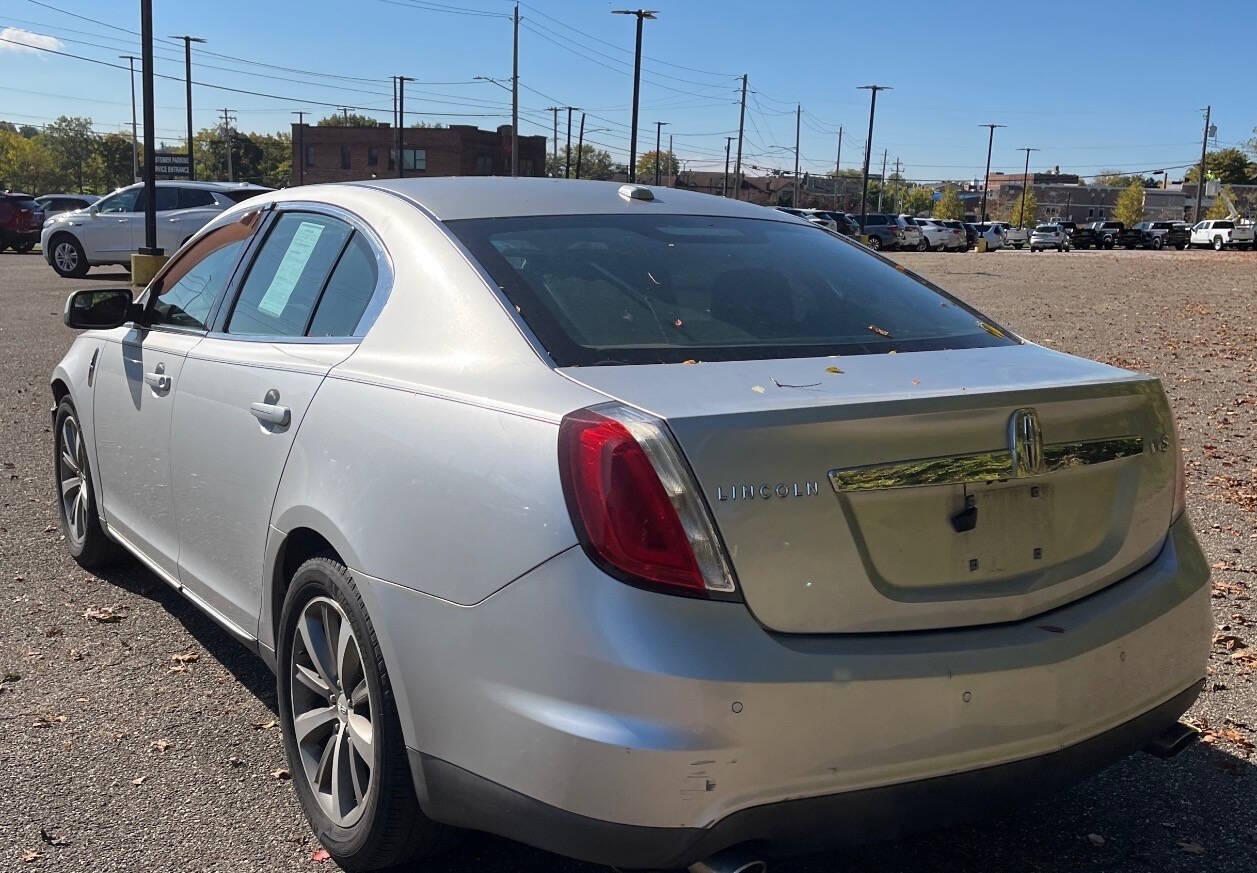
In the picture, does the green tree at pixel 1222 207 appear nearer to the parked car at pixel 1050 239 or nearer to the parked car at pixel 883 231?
the parked car at pixel 1050 239

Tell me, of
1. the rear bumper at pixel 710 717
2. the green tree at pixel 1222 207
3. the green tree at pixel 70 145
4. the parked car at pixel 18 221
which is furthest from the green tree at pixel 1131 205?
the rear bumper at pixel 710 717

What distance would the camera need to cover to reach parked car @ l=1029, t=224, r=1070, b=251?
68644 millimetres

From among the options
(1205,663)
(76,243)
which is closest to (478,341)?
(1205,663)

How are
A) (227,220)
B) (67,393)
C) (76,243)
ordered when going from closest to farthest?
(227,220) → (67,393) → (76,243)

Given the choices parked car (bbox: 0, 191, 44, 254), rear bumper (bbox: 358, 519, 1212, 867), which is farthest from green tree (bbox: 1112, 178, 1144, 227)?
rear bumper (bbox: 358, 519, 1212, 867)

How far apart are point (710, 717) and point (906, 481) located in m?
0.62

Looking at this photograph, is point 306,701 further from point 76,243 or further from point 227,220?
point 76,243

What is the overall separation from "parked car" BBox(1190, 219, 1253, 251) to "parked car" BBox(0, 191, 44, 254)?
60810 millimetres

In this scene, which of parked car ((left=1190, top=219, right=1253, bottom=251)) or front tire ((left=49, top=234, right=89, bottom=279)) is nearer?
front tire ((left=49, top=234, right=89, bottom=279))

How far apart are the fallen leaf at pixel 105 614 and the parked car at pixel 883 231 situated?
55312mm

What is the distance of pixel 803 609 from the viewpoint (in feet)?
7.45

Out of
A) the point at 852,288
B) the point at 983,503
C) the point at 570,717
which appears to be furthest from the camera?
the point at 852,288

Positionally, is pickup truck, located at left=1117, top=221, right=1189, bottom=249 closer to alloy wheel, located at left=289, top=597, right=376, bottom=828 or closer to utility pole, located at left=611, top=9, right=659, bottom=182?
utility pole, located at left=611, top=9, right=659, bottom=182

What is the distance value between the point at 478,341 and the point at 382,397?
0.94 feet
